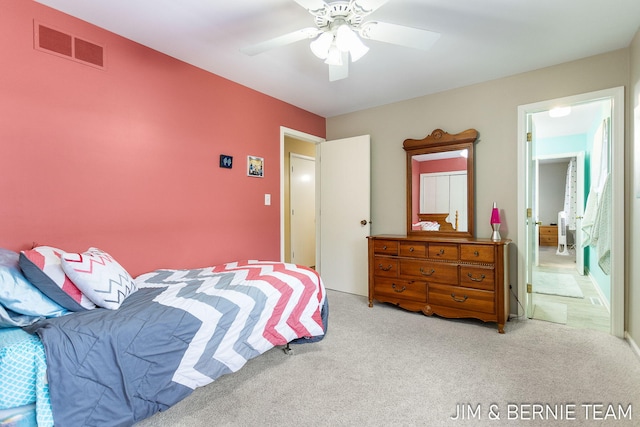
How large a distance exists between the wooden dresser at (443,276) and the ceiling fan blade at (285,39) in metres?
2.09

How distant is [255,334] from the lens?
1.88 meters

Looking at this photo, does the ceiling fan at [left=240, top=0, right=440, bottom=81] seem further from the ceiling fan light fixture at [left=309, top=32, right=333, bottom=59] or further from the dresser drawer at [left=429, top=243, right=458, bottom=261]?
the dresser drawer at [left=429, top=243, right=458, bottom=261]

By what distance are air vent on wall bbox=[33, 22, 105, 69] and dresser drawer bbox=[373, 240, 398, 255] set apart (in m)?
2.85

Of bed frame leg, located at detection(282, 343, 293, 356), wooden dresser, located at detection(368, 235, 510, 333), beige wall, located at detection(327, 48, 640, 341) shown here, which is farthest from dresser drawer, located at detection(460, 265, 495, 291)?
bed frame leg, located at detection(282, 343, 293, 356)

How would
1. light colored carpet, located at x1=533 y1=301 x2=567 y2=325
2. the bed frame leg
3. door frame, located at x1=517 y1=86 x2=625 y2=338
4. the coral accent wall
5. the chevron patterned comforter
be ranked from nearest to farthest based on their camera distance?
the chevron patterned comforter, the coral accent wall, the bed frame leg, door frame, located at x1=517 y1=86 x2=625 y2=338, light colored carpet, located at x1=533 y1=301 x2=567 y2=325

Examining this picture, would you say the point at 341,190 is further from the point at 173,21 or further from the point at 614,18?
the point at 614,18

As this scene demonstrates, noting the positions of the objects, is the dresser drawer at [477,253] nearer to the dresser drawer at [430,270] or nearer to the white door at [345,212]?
the dresser drawer at [430,270]

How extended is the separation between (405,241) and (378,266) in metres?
0.43

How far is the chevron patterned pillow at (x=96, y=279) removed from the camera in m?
1.51

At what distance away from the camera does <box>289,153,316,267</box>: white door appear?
5.02 m

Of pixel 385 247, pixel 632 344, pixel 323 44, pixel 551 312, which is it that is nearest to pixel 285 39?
pixel 323 44

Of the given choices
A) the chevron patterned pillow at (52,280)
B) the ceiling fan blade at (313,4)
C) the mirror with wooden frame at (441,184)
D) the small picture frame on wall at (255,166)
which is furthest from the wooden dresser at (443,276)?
the chevron patterned pillow at (52,280)

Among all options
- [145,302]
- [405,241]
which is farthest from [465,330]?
[145,302]

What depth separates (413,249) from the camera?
3.08 metres
